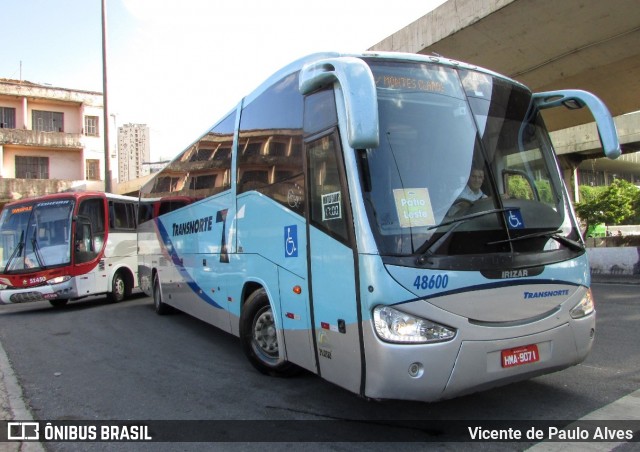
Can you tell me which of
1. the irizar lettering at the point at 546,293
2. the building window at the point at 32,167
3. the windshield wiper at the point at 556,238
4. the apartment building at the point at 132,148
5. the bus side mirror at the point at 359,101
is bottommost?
the irizar lettering at the point at 546,293

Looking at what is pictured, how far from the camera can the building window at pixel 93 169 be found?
126 feet

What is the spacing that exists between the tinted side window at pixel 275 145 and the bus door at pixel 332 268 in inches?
12.5

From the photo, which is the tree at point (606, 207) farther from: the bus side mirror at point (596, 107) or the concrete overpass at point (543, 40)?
the bus side mirror at point (596, 107)

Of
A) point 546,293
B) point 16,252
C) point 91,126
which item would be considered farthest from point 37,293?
point 91,126

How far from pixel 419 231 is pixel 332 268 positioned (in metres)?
0.81

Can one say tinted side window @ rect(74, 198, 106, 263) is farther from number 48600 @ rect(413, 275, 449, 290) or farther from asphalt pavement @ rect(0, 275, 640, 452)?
number 48600 @ rect(413, 275, 449, 290)

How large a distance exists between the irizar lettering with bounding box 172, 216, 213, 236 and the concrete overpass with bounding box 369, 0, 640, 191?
7.16 metres

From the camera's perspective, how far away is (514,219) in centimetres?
379

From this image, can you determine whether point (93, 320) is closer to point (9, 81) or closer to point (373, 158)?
point (373, 158)

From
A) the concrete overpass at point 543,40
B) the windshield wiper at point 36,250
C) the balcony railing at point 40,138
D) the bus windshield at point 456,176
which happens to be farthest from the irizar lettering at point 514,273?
the balcony railing at point 40,138

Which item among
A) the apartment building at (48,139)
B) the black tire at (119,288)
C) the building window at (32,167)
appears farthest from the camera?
the building window at (32,167)

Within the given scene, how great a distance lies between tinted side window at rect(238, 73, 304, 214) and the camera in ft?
15.3

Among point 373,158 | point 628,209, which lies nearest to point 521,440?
point 373,158

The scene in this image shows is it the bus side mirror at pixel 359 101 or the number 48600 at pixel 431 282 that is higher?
the bus side mirror at pixel 359 101
